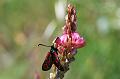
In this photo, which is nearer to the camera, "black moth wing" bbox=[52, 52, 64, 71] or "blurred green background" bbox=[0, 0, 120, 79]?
"black moth wing" bbox=[52, 52, 64, 71]

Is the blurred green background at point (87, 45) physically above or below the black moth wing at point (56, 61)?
above

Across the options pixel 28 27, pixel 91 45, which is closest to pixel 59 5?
pixel 91 45

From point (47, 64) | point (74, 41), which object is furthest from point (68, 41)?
point (47, 64)

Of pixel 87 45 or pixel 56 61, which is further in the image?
pixel 87 45

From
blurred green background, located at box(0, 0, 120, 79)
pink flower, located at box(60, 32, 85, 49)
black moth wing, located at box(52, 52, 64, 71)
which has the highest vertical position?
blurred green background, located at box(0, 0, 120, 79)

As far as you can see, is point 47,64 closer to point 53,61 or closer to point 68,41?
point 53,61

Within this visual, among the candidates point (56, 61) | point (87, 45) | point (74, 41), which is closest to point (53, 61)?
point (56, 61)

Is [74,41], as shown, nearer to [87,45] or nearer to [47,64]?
[47,64]

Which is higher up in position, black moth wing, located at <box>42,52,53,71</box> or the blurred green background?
the blurred green background

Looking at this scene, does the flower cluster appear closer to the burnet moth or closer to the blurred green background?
the burnet moth

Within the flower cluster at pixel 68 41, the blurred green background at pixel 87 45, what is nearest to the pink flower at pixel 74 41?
the flower cluster at pixel 68 41

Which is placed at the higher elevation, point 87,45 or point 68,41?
point 87,45

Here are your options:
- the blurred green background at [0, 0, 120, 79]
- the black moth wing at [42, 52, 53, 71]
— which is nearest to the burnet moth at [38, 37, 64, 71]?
the black moth wing at [42, 52, 53, 71]

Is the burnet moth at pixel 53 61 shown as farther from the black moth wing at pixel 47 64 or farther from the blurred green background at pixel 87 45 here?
the blurred green background at pixel 87 45
